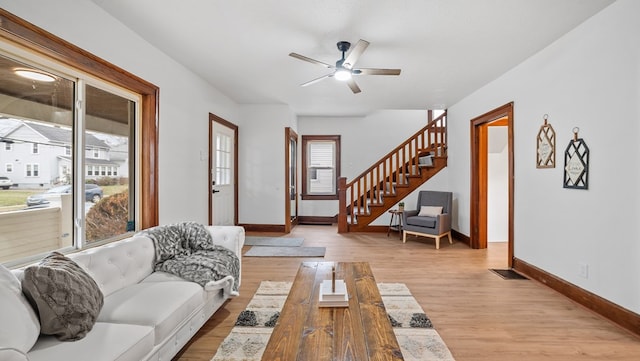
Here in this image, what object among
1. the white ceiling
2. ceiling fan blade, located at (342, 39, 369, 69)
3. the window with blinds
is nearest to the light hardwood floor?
ceiling fan blade, located at (342, 39, 369, 69)

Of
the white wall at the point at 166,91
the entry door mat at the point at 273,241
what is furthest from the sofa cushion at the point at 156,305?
the entry door mat at the point at 273,241

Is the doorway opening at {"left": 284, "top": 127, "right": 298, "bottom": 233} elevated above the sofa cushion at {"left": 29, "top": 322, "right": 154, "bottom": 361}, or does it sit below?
above

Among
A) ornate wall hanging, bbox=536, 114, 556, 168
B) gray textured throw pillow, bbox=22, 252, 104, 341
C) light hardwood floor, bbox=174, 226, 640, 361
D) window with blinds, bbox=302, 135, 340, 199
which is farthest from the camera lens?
window with blinds, bbox=302, 135, 340, 199

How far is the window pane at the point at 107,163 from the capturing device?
2771 millimetres

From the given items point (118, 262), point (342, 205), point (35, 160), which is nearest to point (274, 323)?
point (118, 262)

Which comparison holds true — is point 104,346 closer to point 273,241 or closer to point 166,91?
point 166,91

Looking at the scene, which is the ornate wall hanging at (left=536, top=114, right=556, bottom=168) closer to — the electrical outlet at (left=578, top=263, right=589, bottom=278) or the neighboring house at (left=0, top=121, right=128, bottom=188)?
the electrical outlet at (left=578, top=263, right=589, bottom=278)

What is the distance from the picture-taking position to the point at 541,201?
3.55 meters

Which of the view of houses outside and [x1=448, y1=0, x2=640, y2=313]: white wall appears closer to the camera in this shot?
the view of houses outside

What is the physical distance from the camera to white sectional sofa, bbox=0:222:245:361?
53.8 inches

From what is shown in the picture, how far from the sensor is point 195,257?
2682 mm

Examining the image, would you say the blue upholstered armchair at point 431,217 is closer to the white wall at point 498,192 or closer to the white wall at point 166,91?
the white wall at point 498,192

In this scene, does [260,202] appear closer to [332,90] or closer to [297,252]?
[297,252]

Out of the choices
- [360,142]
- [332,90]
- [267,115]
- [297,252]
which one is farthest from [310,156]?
[297,252]
